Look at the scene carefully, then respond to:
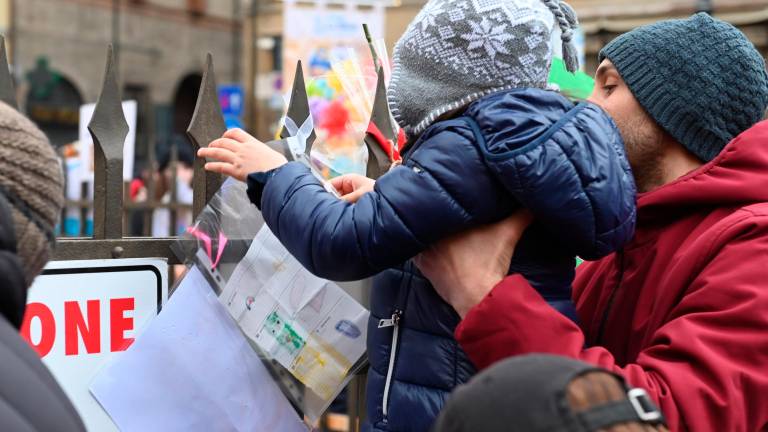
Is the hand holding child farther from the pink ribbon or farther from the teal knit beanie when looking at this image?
the teal knit beanie

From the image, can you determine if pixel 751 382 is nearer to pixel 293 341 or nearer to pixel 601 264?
pixel 601 264

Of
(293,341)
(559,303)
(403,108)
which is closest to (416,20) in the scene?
(403,108)

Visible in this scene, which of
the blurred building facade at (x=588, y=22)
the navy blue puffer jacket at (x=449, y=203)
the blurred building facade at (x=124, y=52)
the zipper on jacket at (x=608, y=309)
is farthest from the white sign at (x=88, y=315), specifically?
the blurred building facade at (x=124, y=52)

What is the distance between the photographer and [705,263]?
1.56 m

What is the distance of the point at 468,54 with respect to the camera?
1.59 metres

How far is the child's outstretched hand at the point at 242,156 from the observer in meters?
1.69

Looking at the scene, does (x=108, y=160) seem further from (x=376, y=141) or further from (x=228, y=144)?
(x=376, y=141)

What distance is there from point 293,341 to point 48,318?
51 cm

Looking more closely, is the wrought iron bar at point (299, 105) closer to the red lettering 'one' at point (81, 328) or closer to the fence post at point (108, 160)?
the fence post at point (108, 160)

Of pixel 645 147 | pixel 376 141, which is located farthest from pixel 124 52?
pixel 645 147

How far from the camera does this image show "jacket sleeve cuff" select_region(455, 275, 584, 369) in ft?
4.81

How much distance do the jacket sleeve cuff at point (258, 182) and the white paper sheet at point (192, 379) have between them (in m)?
0.33

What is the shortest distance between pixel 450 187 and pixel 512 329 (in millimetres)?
254

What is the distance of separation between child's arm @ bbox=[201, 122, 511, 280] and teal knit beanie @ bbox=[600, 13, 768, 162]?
1.48 feet
